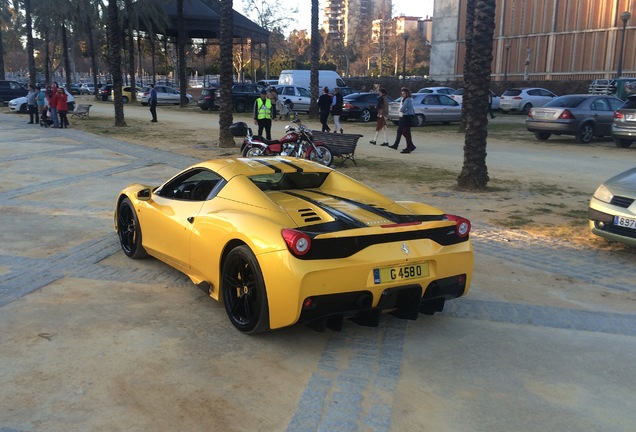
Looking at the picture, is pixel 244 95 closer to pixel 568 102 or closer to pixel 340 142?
pixel 568 102

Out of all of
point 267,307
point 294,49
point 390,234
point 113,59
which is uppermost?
point 294,49

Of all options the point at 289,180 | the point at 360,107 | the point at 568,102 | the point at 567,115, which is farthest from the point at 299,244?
the point at 360,107

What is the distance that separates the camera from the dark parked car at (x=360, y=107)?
2922cm

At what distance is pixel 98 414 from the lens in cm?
345

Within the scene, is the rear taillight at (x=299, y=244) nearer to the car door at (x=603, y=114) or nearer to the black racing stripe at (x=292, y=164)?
the black racing stripe at (x=292, y=164)

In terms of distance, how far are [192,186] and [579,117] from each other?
1785 centimetres

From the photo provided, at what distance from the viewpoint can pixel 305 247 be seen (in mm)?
4082

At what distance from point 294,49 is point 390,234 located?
107 meters

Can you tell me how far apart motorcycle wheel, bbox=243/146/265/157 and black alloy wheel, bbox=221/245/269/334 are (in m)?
9.01

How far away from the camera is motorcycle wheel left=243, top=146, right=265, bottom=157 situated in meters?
13.7

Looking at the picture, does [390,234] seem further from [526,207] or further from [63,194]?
[63,194]

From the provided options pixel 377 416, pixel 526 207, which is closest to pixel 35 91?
pixel 526 207

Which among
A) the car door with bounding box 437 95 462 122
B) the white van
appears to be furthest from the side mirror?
the white van

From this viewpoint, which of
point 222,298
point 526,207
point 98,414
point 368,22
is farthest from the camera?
point 368,22
